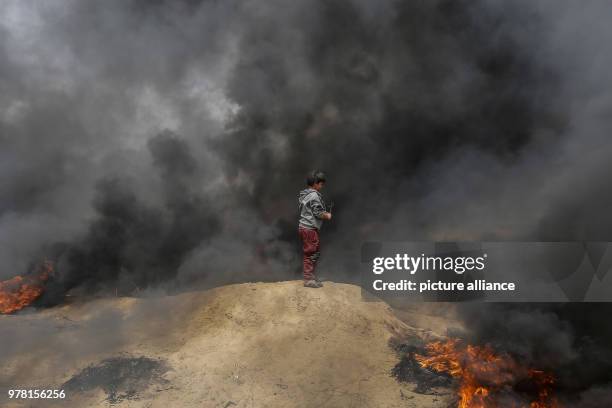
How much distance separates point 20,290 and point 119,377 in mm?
5841

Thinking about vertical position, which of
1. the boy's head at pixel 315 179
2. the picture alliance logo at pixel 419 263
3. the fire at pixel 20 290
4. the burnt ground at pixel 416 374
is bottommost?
the burnt ground at pixel 416 374

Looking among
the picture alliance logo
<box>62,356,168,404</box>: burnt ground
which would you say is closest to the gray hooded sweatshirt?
the picture alliance logo

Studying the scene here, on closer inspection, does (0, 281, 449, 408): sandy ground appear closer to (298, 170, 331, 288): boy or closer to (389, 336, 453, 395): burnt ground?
(389, 336, 453, 395): burnt ground

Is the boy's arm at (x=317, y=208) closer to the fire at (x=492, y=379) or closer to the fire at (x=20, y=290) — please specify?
the fire at (x=492, y=379)

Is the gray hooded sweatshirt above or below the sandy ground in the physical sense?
above

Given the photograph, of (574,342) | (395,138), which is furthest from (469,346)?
(395,138)

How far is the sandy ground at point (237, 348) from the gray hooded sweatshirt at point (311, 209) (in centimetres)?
Answer: 140

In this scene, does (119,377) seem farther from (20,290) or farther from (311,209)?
(20,290)

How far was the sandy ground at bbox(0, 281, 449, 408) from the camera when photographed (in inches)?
295

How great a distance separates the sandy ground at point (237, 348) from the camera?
295 inches

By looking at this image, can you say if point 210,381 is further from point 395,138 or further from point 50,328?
point 395,138

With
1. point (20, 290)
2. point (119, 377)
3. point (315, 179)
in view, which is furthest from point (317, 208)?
point (20, 290)

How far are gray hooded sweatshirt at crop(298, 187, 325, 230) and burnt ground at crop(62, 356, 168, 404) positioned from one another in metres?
3.72

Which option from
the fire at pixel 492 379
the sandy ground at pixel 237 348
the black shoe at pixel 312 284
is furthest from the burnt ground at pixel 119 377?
the fire at pixel 492 379
